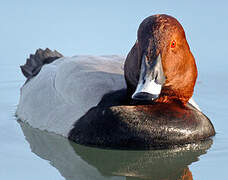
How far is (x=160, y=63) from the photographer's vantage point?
4.07 metres

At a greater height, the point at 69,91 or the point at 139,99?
the point at 139,99

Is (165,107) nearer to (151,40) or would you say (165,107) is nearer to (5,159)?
(151,40)

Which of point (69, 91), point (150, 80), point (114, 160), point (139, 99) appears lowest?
point (114, 160)

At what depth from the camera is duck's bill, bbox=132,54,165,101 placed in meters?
3.89

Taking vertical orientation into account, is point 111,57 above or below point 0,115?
above

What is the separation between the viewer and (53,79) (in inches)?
208

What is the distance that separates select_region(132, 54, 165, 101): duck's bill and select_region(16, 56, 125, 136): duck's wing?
62cm

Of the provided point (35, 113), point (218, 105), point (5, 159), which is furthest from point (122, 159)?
point (218, 105)

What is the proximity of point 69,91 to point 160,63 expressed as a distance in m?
1.00

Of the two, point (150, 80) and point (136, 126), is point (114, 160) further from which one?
point (150, 80)

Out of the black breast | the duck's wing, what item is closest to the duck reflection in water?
the black breast

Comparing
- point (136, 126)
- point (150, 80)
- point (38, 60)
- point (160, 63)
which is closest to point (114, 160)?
point (136, 126)

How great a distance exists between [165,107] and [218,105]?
5.88 ft

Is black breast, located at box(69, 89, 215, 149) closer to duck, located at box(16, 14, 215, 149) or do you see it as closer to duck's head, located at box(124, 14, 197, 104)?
duck, located at box(16, 14, 215, 149)
